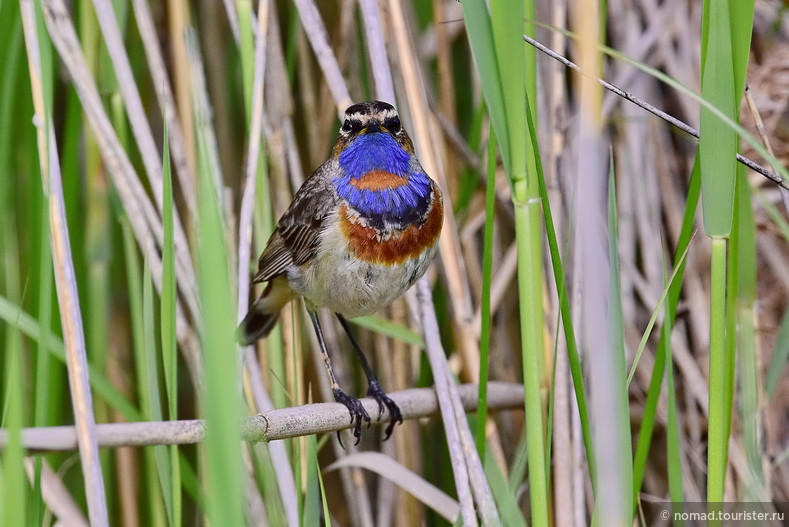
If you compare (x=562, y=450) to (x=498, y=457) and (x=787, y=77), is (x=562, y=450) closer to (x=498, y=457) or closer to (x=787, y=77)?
(x=498, y=457)

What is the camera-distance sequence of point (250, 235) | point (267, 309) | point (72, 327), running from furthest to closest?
point (267, 309) < point (250, 235) < point (72, 327)

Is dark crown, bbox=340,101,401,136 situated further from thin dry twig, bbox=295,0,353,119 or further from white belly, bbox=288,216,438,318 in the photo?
white belly, bbox=288,216,438,318

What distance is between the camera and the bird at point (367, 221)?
2.37 m

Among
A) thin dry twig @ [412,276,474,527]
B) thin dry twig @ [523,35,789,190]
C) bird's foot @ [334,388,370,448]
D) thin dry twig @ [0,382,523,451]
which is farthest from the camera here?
bird's foot @ [334,388,370,448]

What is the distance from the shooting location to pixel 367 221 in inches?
95.2

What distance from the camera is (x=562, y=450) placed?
223 cm

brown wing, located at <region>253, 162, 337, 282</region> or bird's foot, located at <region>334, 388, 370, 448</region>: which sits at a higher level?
brown wing, located at <region>253, 162, 337, 282</region>

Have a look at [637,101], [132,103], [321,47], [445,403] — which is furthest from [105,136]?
[637,101]

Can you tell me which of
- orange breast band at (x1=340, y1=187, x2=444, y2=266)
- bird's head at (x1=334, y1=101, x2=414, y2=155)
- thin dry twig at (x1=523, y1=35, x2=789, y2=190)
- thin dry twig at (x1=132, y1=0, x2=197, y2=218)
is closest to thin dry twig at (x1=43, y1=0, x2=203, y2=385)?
thin dry twig at (x1=132, y1=0, x2=197, y2=218)

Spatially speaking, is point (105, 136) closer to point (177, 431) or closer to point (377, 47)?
point (377, 47)

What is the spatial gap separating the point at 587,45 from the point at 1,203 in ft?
4.39

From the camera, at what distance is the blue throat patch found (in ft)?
7.82

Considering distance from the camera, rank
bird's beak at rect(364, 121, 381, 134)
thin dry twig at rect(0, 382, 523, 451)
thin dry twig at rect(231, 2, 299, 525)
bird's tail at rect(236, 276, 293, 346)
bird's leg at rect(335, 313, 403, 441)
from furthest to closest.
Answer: bird's tail at rect(236, 276, 293, 346)
bird's leg at rect(335, 313, 403, 441)
bird's beak at rect(364, 121, 381, 134)
thin dry twig at rect(231, 2, 299, 525)
thin dry twig at rect(0, 382, 523, 451)

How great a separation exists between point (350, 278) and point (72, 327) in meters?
0.93
